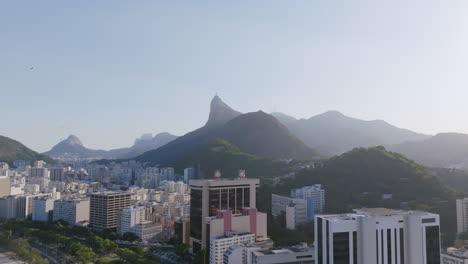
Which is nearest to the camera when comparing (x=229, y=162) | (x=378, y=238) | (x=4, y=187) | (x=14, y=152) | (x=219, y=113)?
(x=378, y=238)

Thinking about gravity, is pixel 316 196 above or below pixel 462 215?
above

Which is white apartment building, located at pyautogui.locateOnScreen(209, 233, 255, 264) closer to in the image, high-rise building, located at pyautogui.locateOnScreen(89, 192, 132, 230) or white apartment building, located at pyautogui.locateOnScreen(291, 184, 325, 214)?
white apartment building, located at pyautogui.locateOnScreen(291, 184, 325, 214)

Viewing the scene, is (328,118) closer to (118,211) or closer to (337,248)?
(118,211)

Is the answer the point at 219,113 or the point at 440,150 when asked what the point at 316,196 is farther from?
the point at 219,113

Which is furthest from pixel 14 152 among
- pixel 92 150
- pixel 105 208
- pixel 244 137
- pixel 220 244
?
pixel 92 150

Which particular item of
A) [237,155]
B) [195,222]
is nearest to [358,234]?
[195,222]

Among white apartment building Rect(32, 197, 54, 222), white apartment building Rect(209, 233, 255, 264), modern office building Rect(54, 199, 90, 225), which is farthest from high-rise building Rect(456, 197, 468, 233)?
white apartment building Rect(32, 197, 54, 222)
